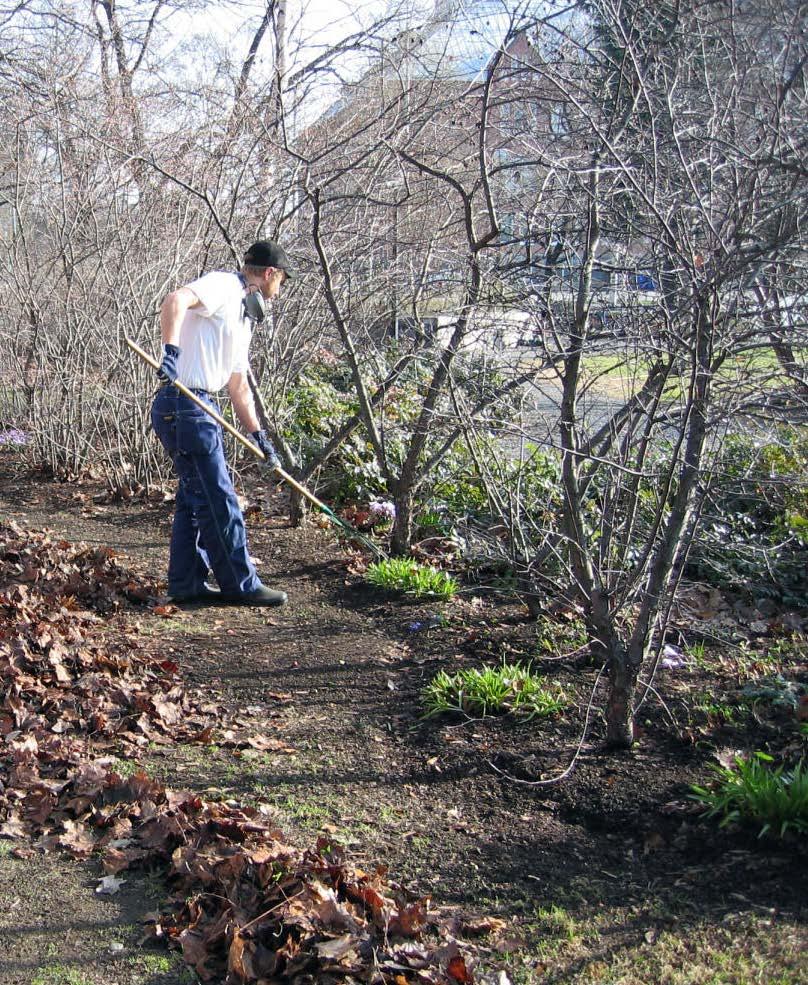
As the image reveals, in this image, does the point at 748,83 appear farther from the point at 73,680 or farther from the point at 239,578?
the point at 73,680

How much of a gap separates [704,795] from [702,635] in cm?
188

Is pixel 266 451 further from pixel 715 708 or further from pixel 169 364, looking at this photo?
pixel 715 708

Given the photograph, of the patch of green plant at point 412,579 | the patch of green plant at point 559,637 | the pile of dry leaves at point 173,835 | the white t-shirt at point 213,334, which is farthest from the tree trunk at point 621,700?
the white t-shirt at point 213,334

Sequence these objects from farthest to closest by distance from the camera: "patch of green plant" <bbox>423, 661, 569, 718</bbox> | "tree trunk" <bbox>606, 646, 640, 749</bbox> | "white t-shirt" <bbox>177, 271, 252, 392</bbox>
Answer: "white t-shirt" <bbox>177, 271, 252, 392</bbox> → "patch of green plant" <bbox>423, 661, 569, 718</bbox> → "tree trunk" <bbox>606, 646, 640, 749</bbox>

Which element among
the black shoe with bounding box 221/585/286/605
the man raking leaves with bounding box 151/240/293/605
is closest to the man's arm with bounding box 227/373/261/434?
the man raking leaves with bounding box 151/240/293/605

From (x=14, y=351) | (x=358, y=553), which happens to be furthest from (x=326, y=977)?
(x=14, y=351)

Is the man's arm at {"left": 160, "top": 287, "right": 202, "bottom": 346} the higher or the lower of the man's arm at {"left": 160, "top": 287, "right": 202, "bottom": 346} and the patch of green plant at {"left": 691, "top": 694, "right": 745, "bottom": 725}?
the higher

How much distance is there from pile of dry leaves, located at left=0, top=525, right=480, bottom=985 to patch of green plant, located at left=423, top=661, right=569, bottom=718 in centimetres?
97

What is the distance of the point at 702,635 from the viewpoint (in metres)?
5.15

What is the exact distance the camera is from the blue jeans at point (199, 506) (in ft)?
17.6

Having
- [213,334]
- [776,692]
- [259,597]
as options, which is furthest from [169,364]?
[776,692]

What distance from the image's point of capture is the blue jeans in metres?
5.37

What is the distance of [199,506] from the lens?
5.51 meters

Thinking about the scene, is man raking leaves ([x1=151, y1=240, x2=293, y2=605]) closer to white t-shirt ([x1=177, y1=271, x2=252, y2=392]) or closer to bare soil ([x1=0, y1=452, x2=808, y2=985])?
white t-shirt ([x1=177, y1=271, x2=252, y2=392])
